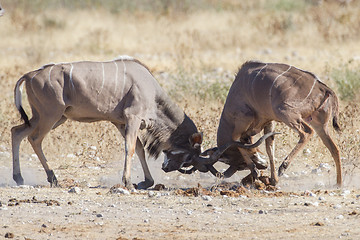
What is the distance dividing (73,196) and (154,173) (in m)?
2.53

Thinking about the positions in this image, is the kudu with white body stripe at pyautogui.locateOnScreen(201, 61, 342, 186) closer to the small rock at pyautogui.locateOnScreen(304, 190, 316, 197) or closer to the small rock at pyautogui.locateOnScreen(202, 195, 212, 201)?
the small rock at pyautogui.locateOnScreen(304, 190, 316, 197)

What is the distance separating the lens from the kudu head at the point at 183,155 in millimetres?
9367

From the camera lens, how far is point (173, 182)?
974 centimetres

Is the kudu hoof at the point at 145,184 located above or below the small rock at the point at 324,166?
below

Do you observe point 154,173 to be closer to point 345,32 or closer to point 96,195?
point 96,195

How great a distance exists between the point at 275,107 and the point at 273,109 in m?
0.05

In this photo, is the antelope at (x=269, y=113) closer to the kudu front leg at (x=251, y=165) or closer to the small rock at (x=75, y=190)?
the kudu front leg at (x=251, y=165)

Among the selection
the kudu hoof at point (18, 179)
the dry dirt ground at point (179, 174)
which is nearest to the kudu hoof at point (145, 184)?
the dry dirt ground at point (179, 174)

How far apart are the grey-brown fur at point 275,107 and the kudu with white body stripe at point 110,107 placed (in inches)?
23.5

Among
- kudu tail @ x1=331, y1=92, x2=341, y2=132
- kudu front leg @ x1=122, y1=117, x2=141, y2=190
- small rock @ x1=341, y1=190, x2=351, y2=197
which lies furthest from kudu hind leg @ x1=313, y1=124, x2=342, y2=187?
kudu front leg @ x1=122, y1=117, x2=141, y2=190

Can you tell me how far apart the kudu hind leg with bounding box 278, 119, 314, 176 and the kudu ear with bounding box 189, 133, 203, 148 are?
1401 mm

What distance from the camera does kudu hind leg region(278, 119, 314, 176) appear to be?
8.33m

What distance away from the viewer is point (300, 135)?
329 inches

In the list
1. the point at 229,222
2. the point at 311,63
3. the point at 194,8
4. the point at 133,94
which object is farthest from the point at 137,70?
the point at 194,8
